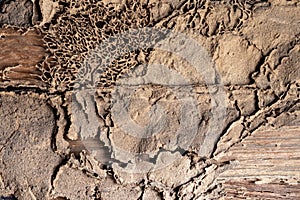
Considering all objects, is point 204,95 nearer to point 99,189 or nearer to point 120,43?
point 120,43

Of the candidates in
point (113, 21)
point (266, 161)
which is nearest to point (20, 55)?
point (113, 21)

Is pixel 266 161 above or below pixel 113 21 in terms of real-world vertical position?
below

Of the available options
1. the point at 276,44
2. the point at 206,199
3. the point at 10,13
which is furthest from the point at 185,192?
the point at 10,13

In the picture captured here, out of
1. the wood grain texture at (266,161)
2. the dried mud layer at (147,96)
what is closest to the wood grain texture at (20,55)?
the dried mud layer at (147,96)

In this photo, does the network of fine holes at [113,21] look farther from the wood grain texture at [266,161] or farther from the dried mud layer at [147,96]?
the wood grain texture at [266,161]

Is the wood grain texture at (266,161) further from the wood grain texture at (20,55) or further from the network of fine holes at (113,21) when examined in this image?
the wood grain texture at (20,55)

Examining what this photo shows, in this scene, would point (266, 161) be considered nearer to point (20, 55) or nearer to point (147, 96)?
point (147, 96)

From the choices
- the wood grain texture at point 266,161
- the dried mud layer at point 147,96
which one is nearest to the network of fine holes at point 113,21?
the dried mud layer at point 147,96

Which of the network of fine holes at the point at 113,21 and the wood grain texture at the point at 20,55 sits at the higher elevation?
the network of fine holes at the point at 113,21
